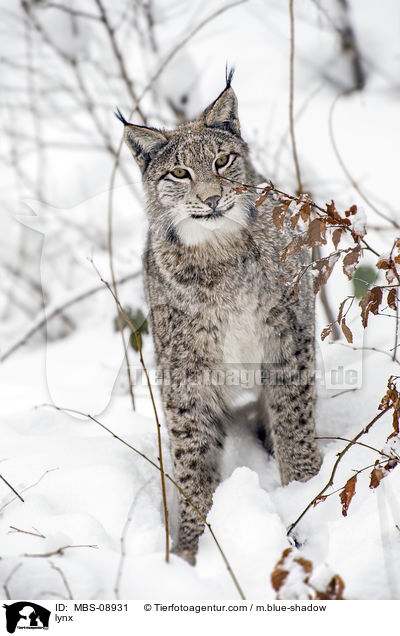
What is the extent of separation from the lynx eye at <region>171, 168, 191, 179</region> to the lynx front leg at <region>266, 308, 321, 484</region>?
1.95ft

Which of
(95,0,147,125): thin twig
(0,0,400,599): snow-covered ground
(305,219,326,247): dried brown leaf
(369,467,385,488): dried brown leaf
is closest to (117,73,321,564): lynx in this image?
(0,0,400,599): snow-covered ground

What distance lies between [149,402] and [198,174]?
57.3 inches

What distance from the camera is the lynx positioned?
202 cm

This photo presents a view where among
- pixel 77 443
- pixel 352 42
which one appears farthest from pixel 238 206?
pixel 352 42

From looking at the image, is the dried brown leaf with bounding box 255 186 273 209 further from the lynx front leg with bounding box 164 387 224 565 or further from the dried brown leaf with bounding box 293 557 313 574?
the dried brown leaf with bounding box 293 557 313 574

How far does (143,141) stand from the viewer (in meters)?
2.06

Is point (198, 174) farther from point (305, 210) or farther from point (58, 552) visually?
point (58, 552)

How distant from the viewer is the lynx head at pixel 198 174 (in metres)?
1.92

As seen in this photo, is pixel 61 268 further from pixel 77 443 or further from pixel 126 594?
pixel 126 594

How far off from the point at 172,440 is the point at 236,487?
1.54ft

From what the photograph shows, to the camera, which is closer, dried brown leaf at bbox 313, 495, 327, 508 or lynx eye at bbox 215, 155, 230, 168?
dried brown leaf at bbox 313, 495, 327, 508

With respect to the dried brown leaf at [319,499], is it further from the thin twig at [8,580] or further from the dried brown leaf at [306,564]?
the thin twig at [8,580]

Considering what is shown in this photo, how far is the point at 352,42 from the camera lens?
12.8ft

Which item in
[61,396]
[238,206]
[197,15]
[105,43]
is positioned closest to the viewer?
[238,206]
